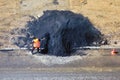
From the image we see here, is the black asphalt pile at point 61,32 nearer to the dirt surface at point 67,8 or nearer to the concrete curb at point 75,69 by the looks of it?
the dirt surface at point 67,8

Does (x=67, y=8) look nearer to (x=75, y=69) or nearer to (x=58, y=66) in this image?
(x=58, y=66)

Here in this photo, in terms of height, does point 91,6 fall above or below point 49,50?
above

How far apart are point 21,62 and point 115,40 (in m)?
3.42

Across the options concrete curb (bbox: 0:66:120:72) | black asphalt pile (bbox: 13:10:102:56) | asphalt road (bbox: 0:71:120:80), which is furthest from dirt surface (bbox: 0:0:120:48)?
asphalt road (bbox: 0:71:120:80)

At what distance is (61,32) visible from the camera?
1198cm

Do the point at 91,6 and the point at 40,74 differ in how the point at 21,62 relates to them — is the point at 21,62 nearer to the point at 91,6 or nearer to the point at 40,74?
the point at 40,74

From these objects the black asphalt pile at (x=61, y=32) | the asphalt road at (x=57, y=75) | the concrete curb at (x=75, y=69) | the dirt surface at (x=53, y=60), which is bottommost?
the asphalt road at (x=57, y=75)

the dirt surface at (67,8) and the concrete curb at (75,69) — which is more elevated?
the dirt surface at (67,8)

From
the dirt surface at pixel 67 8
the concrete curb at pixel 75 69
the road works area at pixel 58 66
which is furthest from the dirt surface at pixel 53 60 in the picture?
the dirt surface at pixel 67 8

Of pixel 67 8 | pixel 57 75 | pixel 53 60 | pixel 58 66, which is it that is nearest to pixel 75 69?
pixel 58 66

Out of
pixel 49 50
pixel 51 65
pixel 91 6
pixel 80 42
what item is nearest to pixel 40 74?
pixel 51 65

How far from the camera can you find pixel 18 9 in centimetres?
1367

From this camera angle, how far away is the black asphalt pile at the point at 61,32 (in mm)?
11766

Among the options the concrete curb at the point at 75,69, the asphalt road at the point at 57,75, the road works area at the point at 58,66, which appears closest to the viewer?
the asphalt road at the point at 57,75
